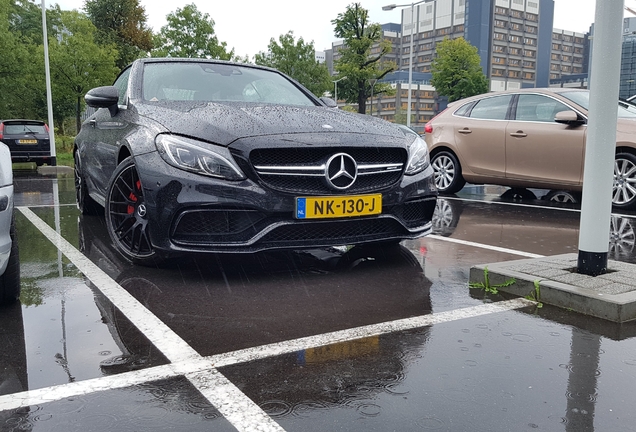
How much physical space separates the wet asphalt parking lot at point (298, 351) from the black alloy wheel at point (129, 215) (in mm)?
152

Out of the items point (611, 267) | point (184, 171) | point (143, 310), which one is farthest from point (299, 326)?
point (611, 267)

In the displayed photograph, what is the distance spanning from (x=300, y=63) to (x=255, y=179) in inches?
2212

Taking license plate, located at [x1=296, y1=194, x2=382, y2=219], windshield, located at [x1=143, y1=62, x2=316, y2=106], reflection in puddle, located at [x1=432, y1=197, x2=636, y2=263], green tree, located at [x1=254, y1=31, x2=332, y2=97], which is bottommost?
reflection in puddle, located at [x1=432, y1=197, x2=636, y2=263]

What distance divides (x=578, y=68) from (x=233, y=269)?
513 ft

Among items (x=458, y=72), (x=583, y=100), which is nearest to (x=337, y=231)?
(x=583, y=100)

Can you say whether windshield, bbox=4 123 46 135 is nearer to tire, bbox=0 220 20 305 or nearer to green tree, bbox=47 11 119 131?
green tree, bbox=47 11 119 131

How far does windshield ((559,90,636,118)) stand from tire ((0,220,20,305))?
691 cm

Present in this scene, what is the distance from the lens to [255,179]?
3.93 meters

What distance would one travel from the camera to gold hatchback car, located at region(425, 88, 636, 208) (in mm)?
7773

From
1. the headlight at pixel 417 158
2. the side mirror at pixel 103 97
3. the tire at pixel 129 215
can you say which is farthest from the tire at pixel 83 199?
the headlight at pixel 417 158

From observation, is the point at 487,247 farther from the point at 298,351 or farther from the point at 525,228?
the point at 298,351

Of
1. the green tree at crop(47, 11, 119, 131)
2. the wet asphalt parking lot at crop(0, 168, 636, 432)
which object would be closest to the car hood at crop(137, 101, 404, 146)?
the wet asphalt parking lot at crop(0, 168, 636, 432)

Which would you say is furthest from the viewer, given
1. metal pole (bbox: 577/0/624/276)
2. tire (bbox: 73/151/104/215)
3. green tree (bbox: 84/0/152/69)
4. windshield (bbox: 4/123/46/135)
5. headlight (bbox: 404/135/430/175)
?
green tree (bbox: 84/0/152/69)

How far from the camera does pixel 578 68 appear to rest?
144 metres
